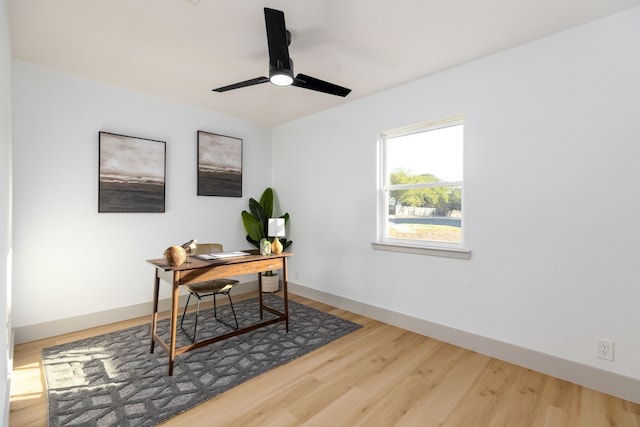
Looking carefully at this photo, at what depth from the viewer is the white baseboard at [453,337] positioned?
213 cm

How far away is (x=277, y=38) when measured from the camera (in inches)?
79.3

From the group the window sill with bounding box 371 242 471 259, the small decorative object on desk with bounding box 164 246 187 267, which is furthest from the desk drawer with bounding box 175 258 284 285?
the window sill with bounding box 371 242 471 259

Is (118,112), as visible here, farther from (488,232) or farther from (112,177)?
(488,232)

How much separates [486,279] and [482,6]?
211 cm

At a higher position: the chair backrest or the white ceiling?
the white ceiling

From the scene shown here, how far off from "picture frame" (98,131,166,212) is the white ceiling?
2.20ft

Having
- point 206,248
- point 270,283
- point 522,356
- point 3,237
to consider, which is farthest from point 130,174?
point 522,356

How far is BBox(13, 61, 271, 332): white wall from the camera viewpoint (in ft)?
9.51

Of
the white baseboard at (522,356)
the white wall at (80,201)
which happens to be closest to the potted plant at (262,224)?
the white wall at (80,201)

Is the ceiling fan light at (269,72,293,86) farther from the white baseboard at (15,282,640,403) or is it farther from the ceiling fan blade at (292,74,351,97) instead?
the white baseboard at (15,282,640,403)

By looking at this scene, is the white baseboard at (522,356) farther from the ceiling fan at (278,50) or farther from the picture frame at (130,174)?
the picture frame at (130,174)

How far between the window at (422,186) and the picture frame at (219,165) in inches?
84.1

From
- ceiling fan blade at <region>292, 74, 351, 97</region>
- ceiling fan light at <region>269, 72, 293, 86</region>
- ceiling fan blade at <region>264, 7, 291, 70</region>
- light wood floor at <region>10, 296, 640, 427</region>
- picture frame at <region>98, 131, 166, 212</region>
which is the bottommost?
light wood floor at <region>10, 296, 640, 427</region>

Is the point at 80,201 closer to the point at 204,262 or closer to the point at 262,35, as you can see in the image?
the point at 204,262
